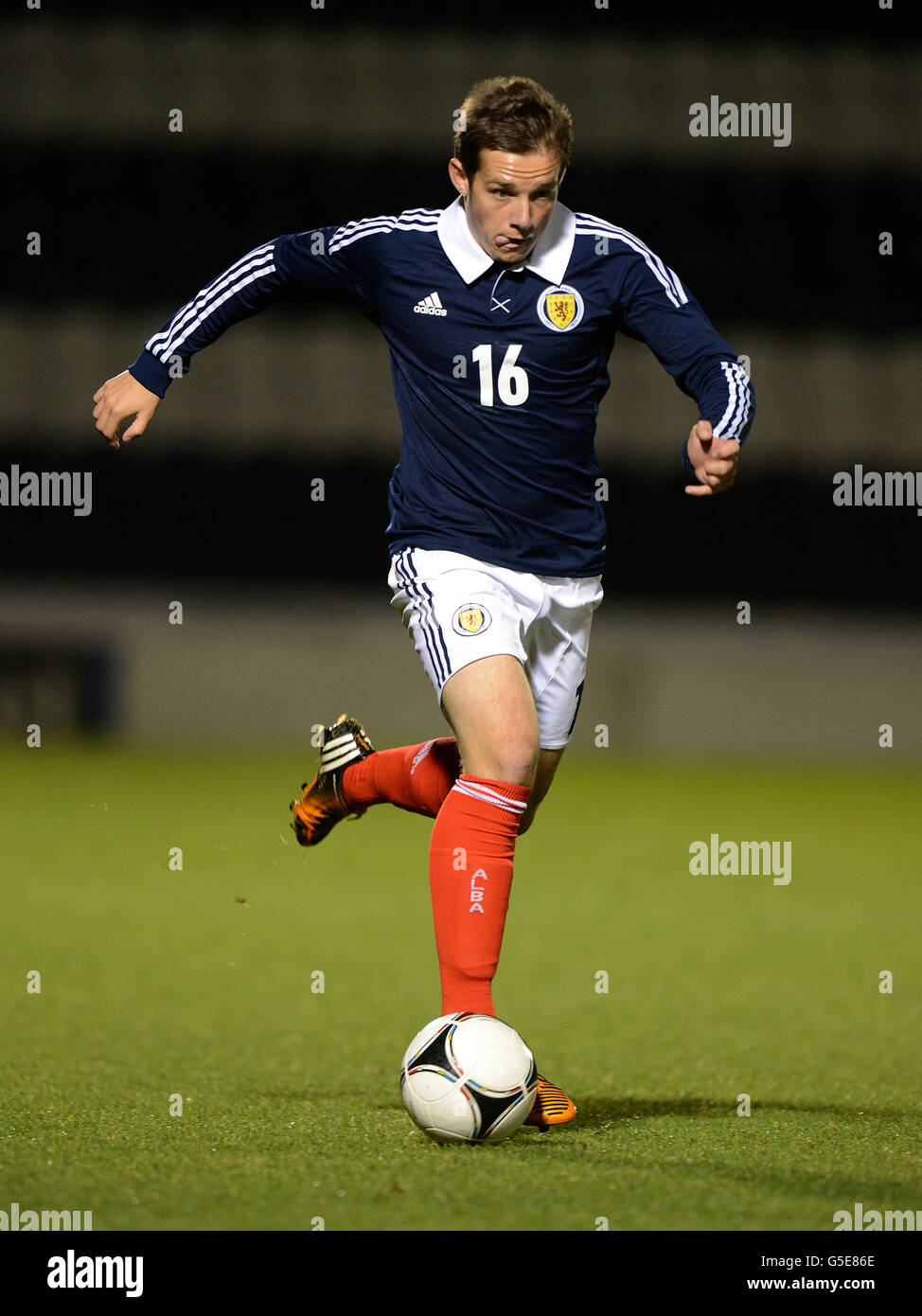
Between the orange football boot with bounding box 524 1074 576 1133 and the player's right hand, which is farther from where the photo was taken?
the player's right hand

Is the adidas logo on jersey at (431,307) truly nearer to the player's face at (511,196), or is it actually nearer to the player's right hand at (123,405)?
the player's face at (511,196)

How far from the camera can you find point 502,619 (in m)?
3.46

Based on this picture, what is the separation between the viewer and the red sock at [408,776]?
4.07m

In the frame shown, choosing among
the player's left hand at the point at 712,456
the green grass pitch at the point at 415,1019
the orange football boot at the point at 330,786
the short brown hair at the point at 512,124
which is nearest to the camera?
the green grass pitch at the point at 415,1019

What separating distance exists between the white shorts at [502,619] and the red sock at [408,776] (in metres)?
0.34

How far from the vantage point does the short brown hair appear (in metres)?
3.37

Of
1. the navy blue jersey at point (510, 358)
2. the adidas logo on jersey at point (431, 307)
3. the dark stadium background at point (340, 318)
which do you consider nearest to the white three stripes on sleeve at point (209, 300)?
the navy blue jersey at point (510, 358)

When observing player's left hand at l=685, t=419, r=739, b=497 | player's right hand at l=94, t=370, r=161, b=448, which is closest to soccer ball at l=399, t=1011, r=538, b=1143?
player's left hand at l=685, t=419, r=739, b=497

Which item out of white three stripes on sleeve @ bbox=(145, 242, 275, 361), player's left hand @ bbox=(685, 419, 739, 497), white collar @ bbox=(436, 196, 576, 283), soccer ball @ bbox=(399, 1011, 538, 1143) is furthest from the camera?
white three stripes on sleeve @ bbox=(145, 242, 275, 361)

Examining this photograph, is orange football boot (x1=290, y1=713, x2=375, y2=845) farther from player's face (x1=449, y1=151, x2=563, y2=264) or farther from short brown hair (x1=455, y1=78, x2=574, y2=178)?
short brown hair (x1=455, y1=78, x2=574, y2=178)

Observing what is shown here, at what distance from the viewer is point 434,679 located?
11.4 feet

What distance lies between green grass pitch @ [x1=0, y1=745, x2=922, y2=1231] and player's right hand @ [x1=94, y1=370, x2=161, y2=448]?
1462mm

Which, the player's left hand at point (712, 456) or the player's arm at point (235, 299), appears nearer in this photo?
the player's left hand at point (712, 456)

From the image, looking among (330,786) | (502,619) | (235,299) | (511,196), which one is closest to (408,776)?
(330,786)
